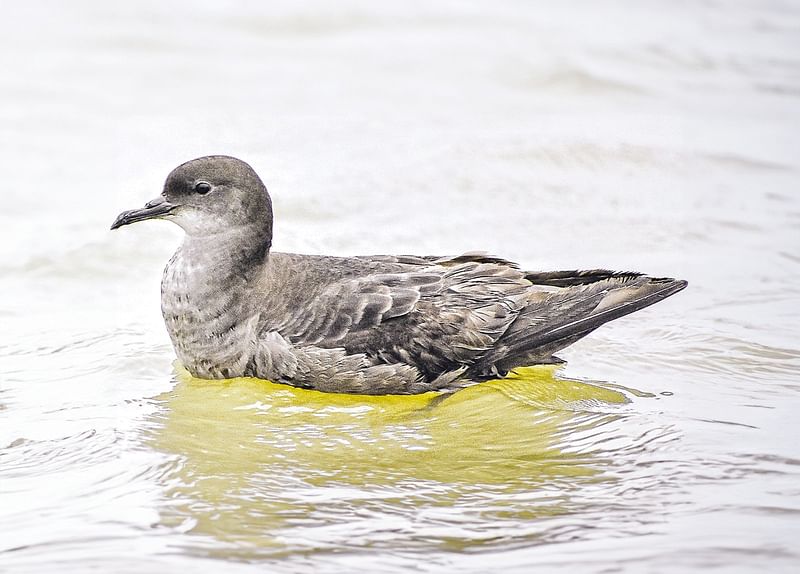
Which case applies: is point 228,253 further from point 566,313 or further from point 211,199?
point 566,313

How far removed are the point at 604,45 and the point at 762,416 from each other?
802 centimetres

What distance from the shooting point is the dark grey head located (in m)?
6.66

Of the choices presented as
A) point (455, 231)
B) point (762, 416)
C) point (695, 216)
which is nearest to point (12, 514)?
point (762, 416)

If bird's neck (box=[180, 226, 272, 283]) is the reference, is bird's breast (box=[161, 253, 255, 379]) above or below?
below

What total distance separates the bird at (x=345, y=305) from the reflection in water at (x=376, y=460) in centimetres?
15

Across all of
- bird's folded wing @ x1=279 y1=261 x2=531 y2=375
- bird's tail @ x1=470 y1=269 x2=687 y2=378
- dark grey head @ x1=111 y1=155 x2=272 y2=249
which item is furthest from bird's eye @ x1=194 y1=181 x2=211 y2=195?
bird's tail @ x1=470 y1=269 x2=687 y2=378

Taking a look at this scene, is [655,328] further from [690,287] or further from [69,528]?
[69,528]

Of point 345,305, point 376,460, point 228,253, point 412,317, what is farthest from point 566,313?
point 228,253

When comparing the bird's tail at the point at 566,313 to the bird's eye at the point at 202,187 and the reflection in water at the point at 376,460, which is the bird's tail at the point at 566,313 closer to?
the reflection in water at the point at 376,460

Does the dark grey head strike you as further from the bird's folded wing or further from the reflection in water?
the reflection in water

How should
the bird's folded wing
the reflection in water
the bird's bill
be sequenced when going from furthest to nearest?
1. the bird's bill
2. the bird's folded wing
3. the reflection in water

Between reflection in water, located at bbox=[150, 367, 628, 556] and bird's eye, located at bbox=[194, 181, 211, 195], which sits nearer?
reflection in water, located at bbox=[150, 367, 628, 556]

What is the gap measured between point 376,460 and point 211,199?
1886 millimetres

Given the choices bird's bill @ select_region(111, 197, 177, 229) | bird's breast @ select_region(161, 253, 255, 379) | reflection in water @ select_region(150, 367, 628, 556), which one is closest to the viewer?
reflection in water @ select_region(150, 367, 628, 556)
